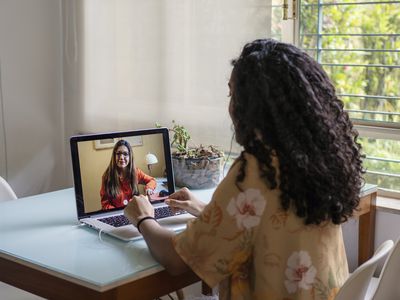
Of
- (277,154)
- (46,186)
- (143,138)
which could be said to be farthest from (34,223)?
(46,186)

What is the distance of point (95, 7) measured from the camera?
2902 mm

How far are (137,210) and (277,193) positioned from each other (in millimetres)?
422

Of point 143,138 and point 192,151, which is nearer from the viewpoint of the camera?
point 143,138

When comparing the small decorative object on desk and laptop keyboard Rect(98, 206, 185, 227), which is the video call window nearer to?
laptop keyboard Rect(98, 206, 185, 227)

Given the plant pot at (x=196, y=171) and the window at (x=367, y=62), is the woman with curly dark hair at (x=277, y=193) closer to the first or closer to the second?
the plant pot at (x=196, y=171)

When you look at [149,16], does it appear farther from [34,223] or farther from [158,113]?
[34,223]

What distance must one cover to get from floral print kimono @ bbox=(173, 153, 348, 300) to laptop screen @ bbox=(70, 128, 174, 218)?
47cm

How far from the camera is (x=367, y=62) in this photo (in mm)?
2387

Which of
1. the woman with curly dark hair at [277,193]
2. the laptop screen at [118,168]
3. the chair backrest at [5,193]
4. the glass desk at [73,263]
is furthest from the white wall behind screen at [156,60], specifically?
the woman with curly dark hair at [277,193]

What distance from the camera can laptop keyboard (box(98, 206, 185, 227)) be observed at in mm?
1747

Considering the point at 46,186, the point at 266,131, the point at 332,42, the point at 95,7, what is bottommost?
the point at 46,186

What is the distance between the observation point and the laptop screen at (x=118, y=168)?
1.79 metres

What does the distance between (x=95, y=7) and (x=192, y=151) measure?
3.39 ft

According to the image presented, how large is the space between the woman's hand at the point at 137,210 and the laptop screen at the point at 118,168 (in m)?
0.20
